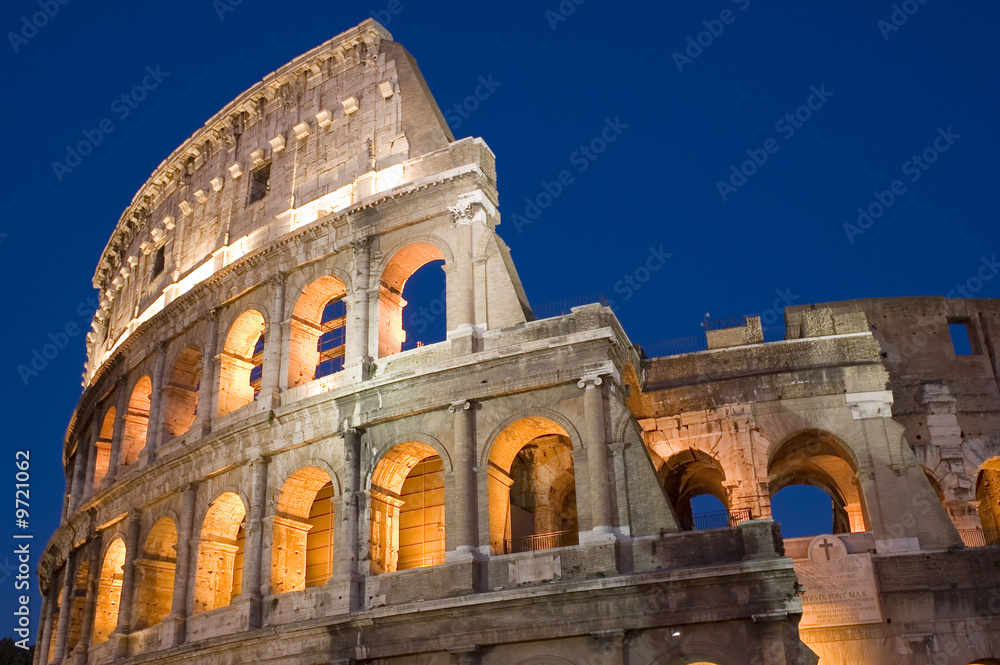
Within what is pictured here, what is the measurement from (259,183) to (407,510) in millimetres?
9389

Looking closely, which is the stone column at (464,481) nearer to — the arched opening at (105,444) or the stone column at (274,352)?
the stone column at (274,352)

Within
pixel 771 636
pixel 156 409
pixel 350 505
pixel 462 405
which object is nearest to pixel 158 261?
pixel 156 409

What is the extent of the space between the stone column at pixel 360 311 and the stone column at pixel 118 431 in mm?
8416

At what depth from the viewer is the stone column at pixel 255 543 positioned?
17.9 meters

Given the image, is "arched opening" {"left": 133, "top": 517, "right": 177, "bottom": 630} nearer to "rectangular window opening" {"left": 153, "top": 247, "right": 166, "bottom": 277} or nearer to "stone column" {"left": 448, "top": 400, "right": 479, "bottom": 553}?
"stone column" {"left": 448, "top": 400, "right": 479, "bottom": 553}

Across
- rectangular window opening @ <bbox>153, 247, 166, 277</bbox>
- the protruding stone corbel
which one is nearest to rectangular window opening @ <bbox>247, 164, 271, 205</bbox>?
the protruding stone corbel

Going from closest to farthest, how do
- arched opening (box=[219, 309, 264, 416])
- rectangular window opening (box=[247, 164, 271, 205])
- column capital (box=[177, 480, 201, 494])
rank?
column capital (box=[177, 480, 201, 494]) < arched opening (box=[219, 309, 264, 416]) < rectangular window opening (box=[247, 164, 271, 205])

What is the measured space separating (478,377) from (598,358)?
2.21 meters

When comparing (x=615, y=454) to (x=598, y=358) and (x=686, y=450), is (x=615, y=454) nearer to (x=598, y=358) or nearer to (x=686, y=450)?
(x=598, y=358)

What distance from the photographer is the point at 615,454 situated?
1590 centimetres

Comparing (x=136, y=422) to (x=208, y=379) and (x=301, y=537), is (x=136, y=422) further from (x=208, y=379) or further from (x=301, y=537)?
(x=301, y=537)

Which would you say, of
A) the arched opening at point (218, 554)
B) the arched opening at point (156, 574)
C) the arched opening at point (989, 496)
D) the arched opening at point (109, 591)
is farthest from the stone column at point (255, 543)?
the arched opening at point (989, 496)

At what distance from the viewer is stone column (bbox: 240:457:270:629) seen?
17.9 metres

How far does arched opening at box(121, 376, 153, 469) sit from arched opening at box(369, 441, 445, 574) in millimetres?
8442
